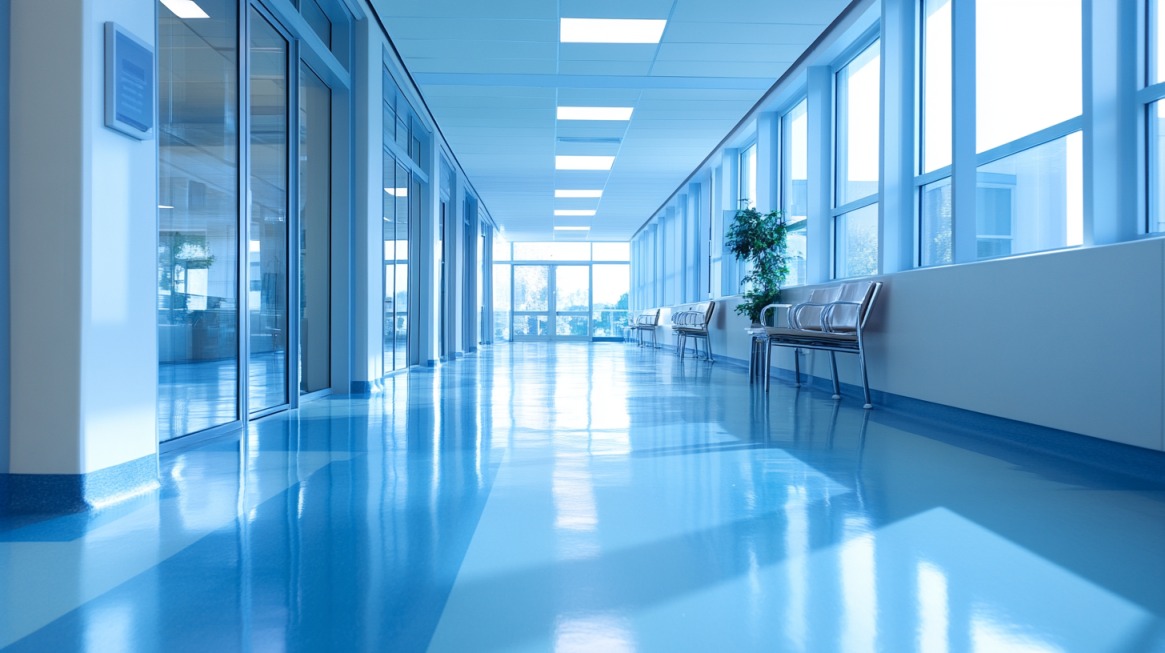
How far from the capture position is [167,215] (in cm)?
347

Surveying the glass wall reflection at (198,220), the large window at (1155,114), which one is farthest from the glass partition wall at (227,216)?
the large window at (1155,114)

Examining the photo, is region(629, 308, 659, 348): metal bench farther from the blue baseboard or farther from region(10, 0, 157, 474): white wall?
region(10, 0, 157, 474): white wall

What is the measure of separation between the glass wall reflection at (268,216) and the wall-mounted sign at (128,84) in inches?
60.7

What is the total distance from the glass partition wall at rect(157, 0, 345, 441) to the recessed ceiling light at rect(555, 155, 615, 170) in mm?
6710

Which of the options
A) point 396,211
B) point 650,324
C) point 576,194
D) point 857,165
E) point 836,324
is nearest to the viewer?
point 836,324

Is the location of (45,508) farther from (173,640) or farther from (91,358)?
(173,640)

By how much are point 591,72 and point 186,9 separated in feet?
15.1

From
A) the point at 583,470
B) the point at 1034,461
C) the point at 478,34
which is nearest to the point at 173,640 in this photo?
the point at 583,470

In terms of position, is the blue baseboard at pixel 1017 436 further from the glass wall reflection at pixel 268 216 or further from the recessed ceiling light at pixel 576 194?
the recessed ceiling light at pixel 576 194

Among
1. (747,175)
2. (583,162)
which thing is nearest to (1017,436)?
(747,175)

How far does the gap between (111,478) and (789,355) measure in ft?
20.5

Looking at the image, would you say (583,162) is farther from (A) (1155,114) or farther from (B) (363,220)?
(A) (1155,114)

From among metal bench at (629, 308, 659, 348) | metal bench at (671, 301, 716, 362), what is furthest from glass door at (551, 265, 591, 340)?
metal bench at (671, 301, 716, 362)

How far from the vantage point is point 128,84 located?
253 cm
